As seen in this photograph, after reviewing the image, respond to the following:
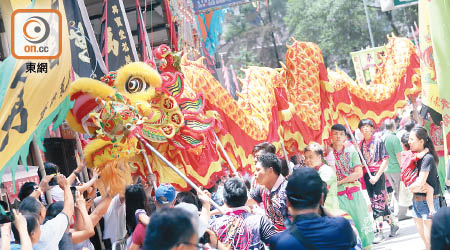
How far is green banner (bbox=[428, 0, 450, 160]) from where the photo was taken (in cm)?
369

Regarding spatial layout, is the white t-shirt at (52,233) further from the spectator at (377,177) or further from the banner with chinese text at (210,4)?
the banner with chinese text at (210,4)

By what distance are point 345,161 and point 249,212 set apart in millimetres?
3152

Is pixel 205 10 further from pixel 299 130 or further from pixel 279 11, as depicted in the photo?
pixel 279 11

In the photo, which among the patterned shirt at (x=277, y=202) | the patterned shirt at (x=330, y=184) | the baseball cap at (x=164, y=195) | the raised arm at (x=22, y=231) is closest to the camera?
the raised arm at (x=22, y=231)

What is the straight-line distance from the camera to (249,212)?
381cm

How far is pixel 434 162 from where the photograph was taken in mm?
5438

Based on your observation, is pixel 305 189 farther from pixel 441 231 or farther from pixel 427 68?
pixel 427 68

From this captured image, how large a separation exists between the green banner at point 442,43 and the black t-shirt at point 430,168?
1.68 m

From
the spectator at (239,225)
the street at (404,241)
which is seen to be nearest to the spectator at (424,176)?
the street at (404,241)

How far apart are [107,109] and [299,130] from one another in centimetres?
394

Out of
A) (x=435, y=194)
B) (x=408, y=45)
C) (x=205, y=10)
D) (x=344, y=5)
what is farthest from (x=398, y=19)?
(x=435, y=194)

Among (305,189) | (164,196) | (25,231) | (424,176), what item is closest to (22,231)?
(25,231)

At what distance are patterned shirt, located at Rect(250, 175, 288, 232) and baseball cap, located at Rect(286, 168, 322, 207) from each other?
3.74 ft

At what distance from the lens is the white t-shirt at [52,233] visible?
3.74m
